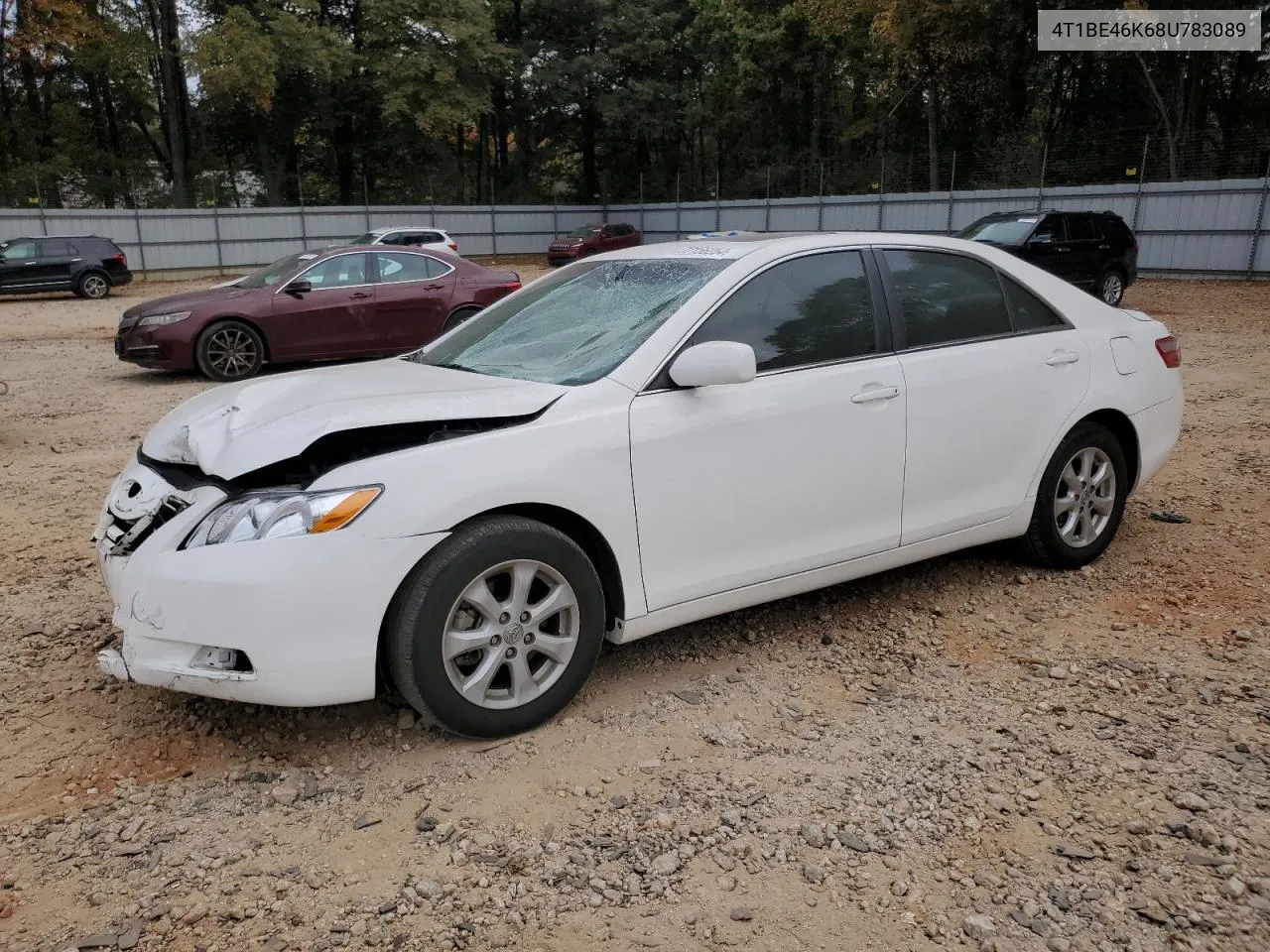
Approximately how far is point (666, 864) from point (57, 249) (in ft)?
78.8

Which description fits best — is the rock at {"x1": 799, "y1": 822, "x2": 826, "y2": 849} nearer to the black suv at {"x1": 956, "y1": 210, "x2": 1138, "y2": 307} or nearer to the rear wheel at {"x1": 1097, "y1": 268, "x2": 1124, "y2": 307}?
the black suv at {"x1": 956, "y1": 210, "x2": 1138, "y2": 307}

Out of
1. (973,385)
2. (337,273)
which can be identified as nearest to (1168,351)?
(973,385)

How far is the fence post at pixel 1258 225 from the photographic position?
21.1m

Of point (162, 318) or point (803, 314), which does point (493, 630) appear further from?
point (162, 318)

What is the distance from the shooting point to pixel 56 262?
2178 centimetres

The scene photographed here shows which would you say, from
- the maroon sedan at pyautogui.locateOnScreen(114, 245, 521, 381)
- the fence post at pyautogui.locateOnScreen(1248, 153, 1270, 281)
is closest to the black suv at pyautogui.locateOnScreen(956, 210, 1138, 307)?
the fence post at pyautogui.locateOnScreen(1248, 153, 1270, 281)

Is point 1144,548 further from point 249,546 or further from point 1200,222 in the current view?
point 1200,222

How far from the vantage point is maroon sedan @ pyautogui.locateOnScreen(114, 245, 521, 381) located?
10.5 meters

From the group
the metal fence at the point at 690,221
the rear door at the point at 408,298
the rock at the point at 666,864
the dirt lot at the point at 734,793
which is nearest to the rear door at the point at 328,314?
the rear door at the point at 408,298

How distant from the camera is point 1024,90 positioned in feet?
107

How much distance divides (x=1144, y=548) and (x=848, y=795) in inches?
116

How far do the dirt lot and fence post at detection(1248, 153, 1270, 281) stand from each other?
2059cm

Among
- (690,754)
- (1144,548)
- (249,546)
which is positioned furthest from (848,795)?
(1144,548)

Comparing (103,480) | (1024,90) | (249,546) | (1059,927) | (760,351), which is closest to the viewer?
(1059,927)
